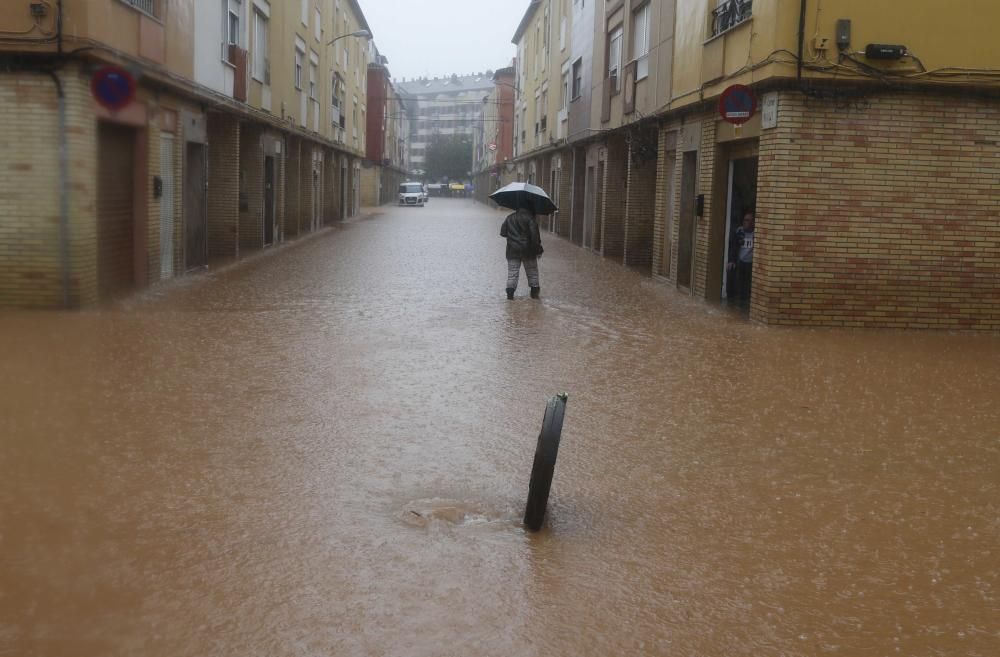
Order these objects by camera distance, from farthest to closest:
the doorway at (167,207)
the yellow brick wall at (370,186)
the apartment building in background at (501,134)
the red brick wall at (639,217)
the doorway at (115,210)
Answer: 1. the yellow brick wall at (370,186)
2. the apartment building in background at (501,134)
3. the red brick wall at (639,217)
4. the doorway at (167,207)
5. the doorway at (115,210)

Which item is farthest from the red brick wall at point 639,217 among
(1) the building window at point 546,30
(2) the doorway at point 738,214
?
(1) the building window at point 546,30

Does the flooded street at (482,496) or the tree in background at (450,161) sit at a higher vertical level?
the tree in background at (450,161)

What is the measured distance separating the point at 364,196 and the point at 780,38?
52.2 m

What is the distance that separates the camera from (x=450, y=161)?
124188 millimetres

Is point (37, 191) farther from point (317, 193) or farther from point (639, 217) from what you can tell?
point (317, 193)

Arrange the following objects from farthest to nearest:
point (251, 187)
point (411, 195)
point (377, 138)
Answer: point (411, 195) < point (377, 138) < point (251, 187)

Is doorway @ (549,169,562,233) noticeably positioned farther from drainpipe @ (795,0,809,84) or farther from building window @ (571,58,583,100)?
drainpipe @ (795,0,809,84)

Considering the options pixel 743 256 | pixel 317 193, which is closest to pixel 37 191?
pixel 743 256

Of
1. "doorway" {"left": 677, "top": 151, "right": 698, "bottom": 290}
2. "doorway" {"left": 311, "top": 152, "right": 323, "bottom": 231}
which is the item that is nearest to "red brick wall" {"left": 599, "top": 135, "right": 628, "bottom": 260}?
"doorway" {"left": 677, "top": 151, "right": 698, "bottom": 290}

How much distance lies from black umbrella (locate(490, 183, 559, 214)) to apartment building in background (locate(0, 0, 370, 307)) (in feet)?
16.2

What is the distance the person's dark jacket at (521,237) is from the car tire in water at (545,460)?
32.1 ft

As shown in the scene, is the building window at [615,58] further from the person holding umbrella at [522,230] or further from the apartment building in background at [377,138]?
the apartment building in background at [377,138]

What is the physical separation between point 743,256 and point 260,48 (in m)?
13.0

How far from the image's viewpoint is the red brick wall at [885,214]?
12.4m
